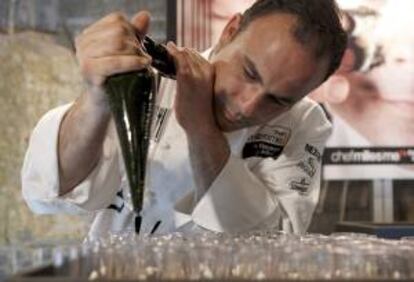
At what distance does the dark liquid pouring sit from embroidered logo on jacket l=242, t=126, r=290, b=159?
0.46m

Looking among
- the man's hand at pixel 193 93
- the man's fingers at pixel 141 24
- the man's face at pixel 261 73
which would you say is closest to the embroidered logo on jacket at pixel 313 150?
the man's face at pixel 261 73

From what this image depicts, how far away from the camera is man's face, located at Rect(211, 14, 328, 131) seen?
0.96m

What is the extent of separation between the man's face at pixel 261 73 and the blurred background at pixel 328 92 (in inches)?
44.2

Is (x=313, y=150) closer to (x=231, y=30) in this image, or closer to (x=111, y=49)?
(x=231, y=30)

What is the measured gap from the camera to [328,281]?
1.32 feet

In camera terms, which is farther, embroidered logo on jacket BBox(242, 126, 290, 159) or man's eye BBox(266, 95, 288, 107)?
embroidered logo on jacket BBox(242, 126, 290, 159)

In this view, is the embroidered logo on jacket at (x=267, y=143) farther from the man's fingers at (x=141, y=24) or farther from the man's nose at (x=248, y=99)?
the man's fingers at (x=141, y=24)

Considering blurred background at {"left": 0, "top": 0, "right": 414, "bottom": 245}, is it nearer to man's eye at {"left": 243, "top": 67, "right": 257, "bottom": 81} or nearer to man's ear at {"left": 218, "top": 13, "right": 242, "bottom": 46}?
man's ear at {"left": 218, "top": 13, "right": 242, "bottom": 46}

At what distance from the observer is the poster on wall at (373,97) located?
7.00ft

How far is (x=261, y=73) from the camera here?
3.15 feet

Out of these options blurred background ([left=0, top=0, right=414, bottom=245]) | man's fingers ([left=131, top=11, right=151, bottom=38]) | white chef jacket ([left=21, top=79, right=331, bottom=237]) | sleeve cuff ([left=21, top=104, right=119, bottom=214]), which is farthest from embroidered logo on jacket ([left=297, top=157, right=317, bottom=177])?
blurred background ([left=0, top=0, right=414, bottom=245])

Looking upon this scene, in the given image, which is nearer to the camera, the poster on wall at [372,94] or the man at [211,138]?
the man at [211,138]

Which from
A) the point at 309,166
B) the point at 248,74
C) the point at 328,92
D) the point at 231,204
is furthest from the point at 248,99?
the point at 328,92

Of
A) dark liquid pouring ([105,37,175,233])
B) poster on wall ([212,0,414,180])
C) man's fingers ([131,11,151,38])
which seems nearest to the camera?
dark liquid pouring ([105,37,175,233])
